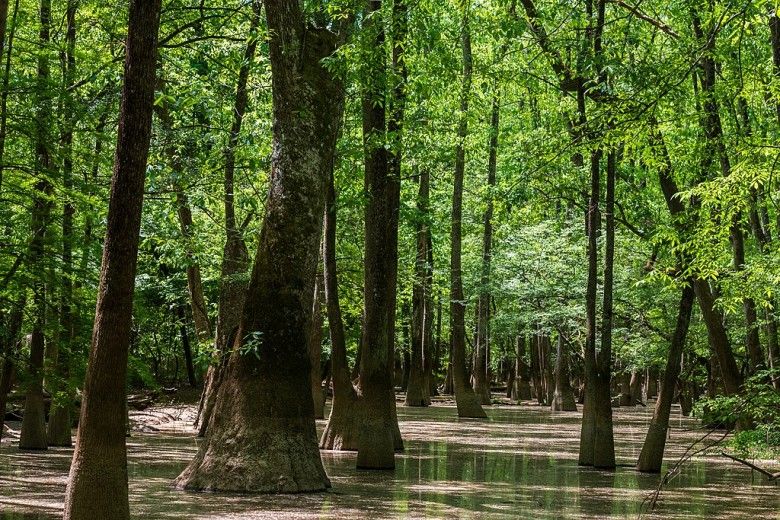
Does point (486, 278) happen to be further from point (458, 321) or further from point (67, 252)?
point (67, 252)

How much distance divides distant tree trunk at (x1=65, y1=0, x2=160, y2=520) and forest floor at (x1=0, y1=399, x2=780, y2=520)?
7.25 ft

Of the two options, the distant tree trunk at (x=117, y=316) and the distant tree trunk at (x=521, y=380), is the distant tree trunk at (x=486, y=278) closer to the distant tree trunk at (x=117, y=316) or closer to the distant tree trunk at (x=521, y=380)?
the distant tree trunk at (x=521, y=380)

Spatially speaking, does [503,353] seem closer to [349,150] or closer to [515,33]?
[349,150]

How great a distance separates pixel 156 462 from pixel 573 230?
2078 cm

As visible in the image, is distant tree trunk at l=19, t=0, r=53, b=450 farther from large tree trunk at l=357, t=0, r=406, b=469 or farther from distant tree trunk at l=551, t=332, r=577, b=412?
distant tree trunk at l=551, t=332, r=577, b=412

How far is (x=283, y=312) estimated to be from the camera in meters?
13.9

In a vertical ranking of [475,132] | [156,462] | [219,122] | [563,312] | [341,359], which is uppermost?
[475,132]

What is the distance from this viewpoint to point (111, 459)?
29.0ft

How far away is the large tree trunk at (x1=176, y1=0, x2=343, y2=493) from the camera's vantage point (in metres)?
13.3

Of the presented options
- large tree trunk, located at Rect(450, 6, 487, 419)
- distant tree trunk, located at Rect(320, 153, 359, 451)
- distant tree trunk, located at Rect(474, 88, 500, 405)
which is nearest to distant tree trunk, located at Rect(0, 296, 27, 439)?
distant tree trunk, located at Rect(320, 153, 359, 451)

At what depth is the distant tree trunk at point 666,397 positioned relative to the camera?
17.0 metres

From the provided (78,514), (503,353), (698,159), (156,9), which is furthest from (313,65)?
(503,353)

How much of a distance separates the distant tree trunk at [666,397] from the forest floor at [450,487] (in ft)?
1.76

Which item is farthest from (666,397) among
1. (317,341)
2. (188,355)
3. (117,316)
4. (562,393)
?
(188,355)
